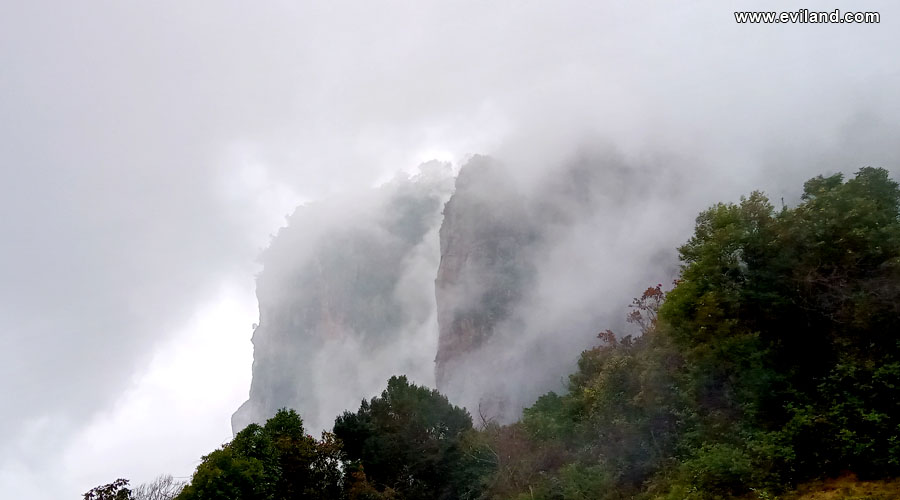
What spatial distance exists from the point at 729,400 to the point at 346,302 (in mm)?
136145

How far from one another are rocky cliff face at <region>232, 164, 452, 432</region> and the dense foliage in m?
95.5

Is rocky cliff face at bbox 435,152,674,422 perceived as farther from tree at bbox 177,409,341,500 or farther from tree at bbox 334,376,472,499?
tree at bbox 177,409,341,500

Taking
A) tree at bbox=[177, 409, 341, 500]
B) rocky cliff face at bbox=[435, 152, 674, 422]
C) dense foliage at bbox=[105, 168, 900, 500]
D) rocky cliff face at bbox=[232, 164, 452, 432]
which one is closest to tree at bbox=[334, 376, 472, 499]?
dense foliage at bbox=[105, 168, 900, 500]

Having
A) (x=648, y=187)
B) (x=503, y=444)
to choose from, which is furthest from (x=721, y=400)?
(x=648, y=187)

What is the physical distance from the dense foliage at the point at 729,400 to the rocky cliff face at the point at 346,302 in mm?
95478

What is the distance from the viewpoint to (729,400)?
1998cm

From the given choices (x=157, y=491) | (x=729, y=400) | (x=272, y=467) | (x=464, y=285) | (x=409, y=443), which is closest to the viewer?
(x=729, y=400)

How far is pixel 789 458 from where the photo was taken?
16.1 meters

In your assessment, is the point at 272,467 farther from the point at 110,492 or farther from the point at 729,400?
the point at 729,400

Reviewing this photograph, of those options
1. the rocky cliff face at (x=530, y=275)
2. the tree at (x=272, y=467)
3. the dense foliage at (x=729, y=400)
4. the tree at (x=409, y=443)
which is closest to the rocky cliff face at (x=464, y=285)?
the rocky cliff face at (x=530, y=275)

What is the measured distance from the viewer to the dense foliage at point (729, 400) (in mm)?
16344

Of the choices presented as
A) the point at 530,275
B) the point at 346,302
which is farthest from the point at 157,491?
the point at 346,302

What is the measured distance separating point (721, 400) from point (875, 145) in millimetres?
58318

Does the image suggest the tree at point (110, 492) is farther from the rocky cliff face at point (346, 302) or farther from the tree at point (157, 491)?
the rocky cliff face at point (346, 302)
